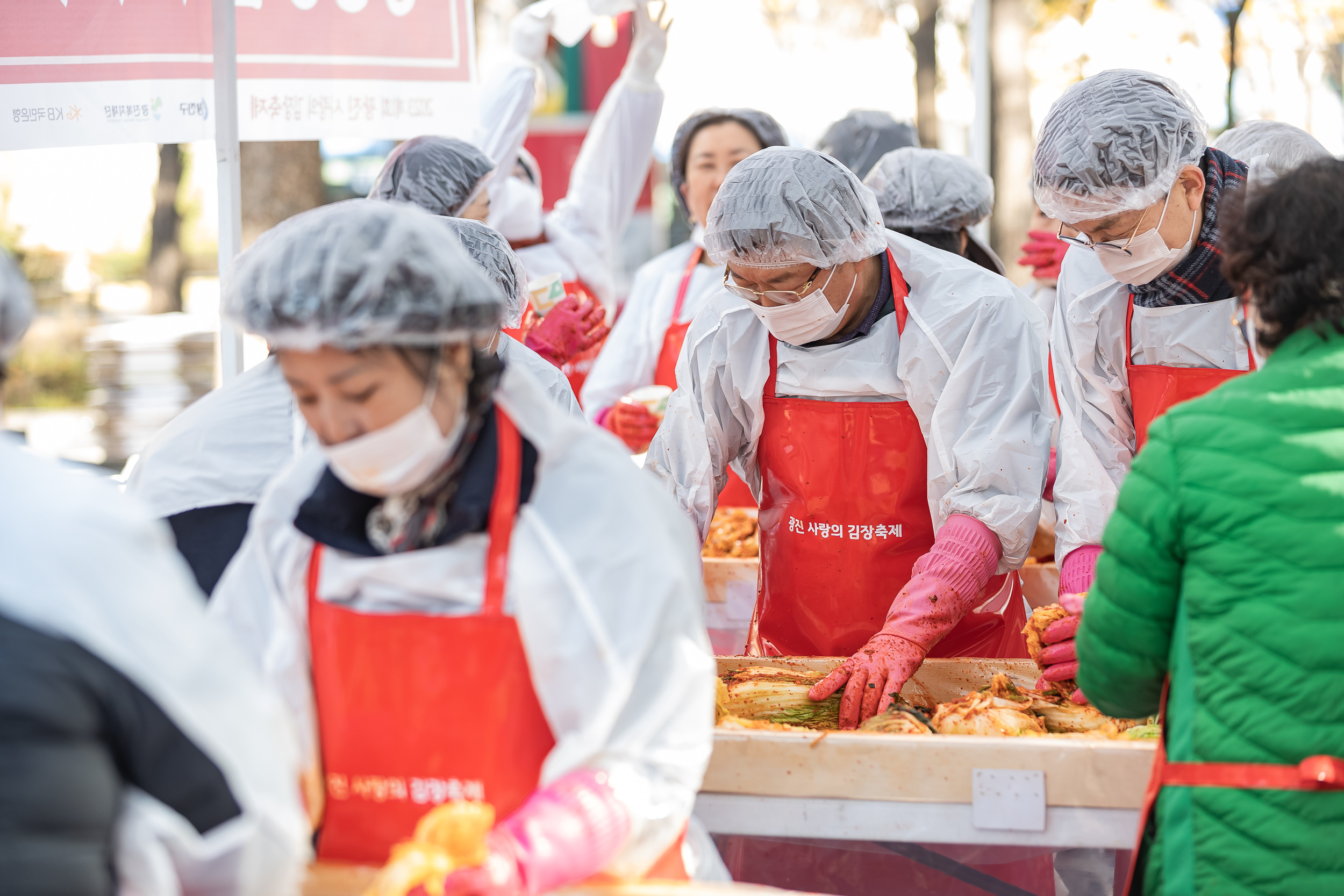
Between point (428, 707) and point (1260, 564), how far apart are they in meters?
1.30

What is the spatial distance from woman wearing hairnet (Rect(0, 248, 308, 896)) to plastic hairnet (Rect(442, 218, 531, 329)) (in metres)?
1.69

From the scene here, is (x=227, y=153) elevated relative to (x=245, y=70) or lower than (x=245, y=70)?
lower

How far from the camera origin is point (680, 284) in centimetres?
543

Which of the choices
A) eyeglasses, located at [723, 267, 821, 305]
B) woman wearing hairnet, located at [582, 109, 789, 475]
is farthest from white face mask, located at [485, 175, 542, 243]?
eyeglasses, located at [723, 267, 821, 305]

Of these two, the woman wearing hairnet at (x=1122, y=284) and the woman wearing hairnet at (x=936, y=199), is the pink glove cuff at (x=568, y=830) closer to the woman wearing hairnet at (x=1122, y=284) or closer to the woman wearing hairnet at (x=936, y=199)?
the woman wearing hairnet at (x=1122, y=284)

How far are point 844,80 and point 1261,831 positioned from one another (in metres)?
20.8

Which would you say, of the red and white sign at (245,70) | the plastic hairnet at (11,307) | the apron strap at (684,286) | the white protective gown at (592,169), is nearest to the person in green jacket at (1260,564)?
the plastic hairnet at (11,307)

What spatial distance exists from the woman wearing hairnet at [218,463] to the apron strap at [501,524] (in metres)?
0.68

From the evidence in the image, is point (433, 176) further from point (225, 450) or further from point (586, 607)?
point (586, 607)

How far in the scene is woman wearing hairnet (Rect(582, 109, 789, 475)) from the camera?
5.12 m

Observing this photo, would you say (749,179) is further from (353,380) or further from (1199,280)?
(353,380)

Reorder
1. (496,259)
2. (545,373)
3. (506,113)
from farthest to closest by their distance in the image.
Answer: (506,113) → (545,373) → (496,259)

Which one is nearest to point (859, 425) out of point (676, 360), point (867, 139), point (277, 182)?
point (676, 360)

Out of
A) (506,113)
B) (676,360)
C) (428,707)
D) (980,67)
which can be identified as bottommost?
(428,707)
